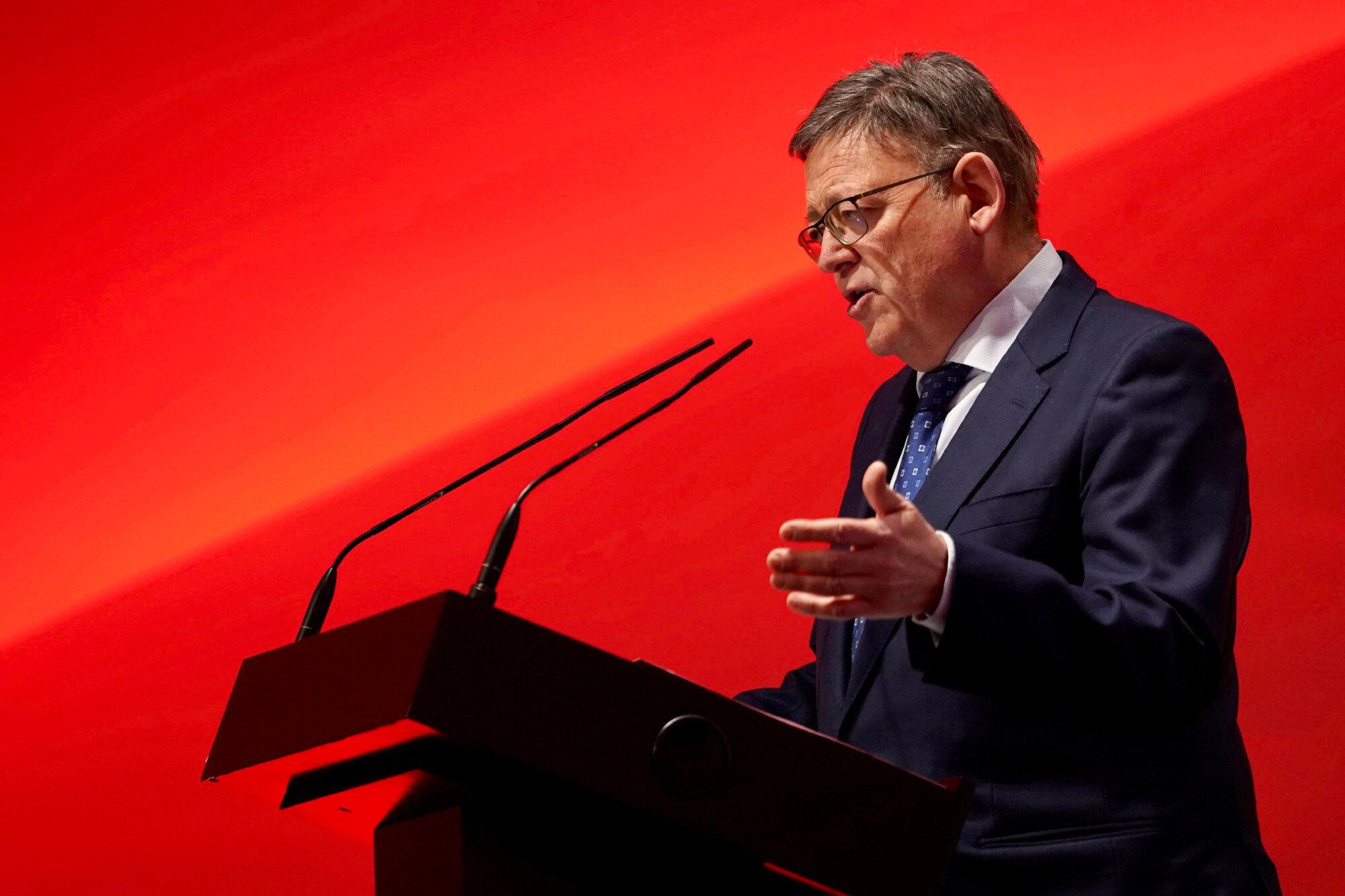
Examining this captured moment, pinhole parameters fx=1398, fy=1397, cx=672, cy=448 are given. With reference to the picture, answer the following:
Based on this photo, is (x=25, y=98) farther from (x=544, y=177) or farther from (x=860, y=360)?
(x=860, y=360)

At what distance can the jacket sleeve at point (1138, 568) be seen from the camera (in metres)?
1.13

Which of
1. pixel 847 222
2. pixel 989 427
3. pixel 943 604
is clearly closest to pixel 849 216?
pixel 847 222

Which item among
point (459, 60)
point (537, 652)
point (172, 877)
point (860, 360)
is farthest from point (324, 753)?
point (459, 60)

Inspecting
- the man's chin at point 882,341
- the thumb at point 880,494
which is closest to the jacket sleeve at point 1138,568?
the thumb at point 880,494

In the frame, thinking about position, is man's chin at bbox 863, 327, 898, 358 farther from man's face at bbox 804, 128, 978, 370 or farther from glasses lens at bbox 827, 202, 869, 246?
glasses lens at bbox 827, 202, 869, 246

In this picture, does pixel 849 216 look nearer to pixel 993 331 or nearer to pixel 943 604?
pixel 993 331

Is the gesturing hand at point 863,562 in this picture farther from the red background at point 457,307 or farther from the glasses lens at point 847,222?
the red background at point 457,307

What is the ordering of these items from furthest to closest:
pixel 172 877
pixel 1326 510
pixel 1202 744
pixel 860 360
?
1. pixel 860 360
2. pixel 172 877
3. pixel 1326 510
4. pixel 1202 744

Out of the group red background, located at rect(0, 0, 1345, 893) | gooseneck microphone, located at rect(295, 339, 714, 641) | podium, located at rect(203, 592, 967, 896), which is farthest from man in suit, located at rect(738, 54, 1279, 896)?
red background, located at rect(0, 0, 1345, 893)

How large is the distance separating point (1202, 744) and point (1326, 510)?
85 cm

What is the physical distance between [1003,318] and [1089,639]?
0.62 meters

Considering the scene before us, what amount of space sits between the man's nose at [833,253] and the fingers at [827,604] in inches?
31.6

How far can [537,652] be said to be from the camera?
95 centimetres

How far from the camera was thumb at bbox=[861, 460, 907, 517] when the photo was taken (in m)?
0.99
